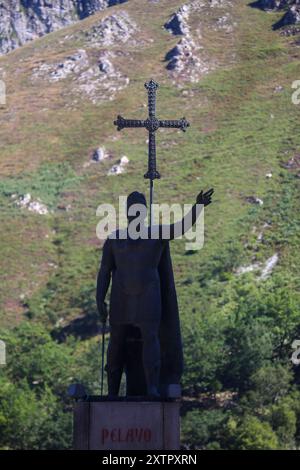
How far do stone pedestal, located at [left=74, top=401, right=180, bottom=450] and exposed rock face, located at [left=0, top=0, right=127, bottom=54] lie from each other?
582ft

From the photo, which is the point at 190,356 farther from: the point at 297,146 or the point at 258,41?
the point at 258,41

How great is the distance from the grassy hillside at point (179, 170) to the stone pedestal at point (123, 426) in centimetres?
4862

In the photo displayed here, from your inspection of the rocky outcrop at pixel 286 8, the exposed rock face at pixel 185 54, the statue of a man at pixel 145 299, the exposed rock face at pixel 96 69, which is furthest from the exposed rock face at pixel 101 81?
the statue of a man at pixel 145 299

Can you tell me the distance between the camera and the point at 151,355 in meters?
19.4

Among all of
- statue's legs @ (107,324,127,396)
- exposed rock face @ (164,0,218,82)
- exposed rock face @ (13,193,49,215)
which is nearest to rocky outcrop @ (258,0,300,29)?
exposed rock face @ (164,0,218,82)

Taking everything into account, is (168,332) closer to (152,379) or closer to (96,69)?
(152,379)

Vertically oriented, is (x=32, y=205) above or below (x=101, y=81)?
below

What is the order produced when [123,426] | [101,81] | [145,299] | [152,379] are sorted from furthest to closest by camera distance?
[101,81] < [145,299] < [152,379] < [123,426]

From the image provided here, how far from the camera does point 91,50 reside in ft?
488

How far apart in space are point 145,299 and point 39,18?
181 meters

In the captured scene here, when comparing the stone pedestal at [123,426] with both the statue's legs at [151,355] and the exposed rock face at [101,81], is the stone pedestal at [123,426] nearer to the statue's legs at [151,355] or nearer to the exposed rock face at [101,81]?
the statue's legs at [151,355]

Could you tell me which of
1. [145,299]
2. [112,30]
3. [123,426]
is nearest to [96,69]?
[112,30]

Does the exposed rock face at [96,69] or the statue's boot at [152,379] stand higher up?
the exposed rock face at [96,69]

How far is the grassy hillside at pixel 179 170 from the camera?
3558 inches
